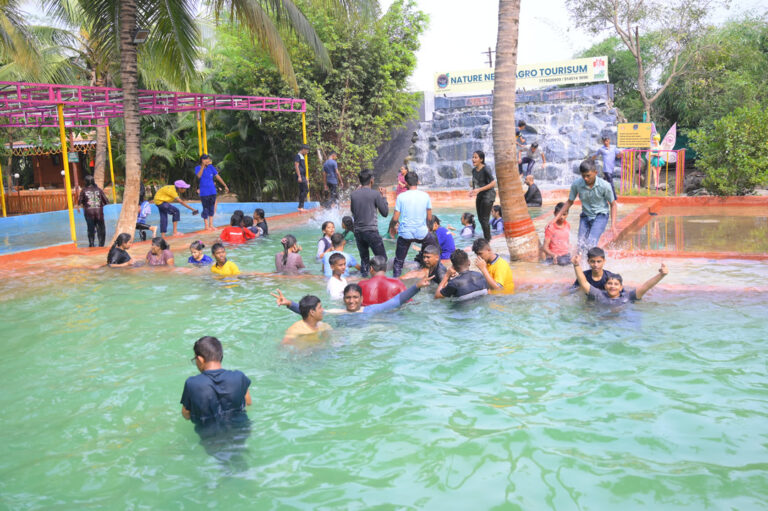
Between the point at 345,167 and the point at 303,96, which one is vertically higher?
the point at 303,96

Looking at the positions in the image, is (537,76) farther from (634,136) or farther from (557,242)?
(557,242)

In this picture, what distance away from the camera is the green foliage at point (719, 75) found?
28469 millimetres

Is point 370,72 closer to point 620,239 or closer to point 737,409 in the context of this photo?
point 620,239

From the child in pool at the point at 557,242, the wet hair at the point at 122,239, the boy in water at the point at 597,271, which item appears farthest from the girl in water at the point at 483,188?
the wet hair at the point at 122,239

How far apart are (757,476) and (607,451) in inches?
39.3

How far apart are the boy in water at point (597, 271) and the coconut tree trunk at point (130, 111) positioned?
10.4 m

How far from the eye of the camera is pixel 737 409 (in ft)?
18.1

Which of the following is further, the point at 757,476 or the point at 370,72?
the point at 370,72

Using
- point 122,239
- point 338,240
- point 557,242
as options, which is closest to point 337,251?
point 338,240

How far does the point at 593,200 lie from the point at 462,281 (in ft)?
9.89

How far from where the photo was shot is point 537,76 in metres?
31.3

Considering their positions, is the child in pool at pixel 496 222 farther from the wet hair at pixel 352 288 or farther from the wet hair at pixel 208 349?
the wet hair at pixel 208 349

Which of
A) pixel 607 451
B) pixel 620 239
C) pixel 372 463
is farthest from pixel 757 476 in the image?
pixel 620 239

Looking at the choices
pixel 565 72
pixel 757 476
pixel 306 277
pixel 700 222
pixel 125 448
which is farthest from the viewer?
pixel 565 72
